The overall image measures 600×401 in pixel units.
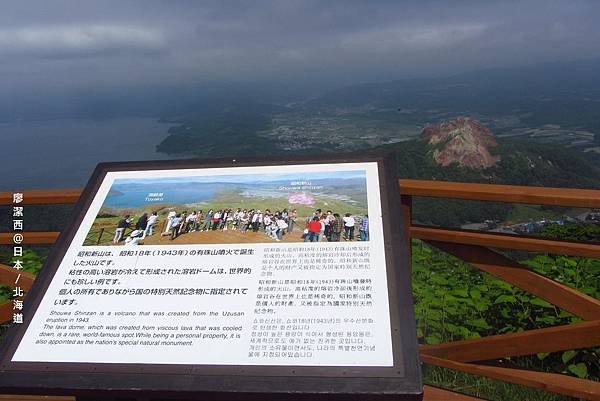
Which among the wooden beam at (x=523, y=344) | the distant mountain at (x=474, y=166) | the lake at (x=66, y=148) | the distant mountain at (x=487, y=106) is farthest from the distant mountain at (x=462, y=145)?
the lake at (x=66, y=148)

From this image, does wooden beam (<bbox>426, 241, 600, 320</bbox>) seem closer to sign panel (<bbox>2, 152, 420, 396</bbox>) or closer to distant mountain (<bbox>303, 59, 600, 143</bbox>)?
sign panel (<bbox>2, 152, 420, 396</bbox>)

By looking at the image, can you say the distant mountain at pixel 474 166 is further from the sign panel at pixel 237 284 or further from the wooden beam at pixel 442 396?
the sign panel at pixel 237 284

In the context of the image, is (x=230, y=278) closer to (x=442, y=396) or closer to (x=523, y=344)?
(x=442, y=396)

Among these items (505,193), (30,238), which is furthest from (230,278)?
(30,238)

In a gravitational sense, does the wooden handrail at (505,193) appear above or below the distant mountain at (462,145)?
above

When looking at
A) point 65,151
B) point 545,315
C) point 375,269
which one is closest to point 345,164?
point 375,269

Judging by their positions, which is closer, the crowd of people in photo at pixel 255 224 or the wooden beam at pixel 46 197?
the crowd of people in photo at pixel 255 224
